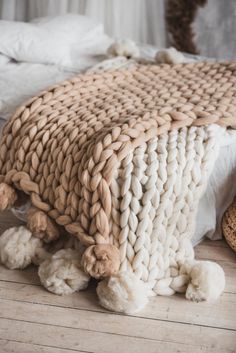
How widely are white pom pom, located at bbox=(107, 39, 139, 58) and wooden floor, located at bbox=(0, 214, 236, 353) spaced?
1.11 meters

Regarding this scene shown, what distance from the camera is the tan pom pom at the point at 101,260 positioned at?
151 cm

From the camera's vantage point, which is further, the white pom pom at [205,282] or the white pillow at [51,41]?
the white pillow at [51,41]

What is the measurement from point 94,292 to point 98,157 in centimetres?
39

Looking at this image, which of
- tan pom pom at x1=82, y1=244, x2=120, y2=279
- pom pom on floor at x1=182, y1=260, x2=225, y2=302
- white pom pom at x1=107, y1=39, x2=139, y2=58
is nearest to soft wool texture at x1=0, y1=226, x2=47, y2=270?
tan pom pom at x1=82, y1=244, x2=120, y2=279

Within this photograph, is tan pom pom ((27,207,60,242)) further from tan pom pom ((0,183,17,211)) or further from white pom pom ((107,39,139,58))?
white pom pom ((107,39,139,58))

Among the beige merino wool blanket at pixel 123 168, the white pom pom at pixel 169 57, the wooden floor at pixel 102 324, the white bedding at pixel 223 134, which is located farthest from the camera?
the white pom pom at pixel 169 57

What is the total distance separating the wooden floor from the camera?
1.43 metres

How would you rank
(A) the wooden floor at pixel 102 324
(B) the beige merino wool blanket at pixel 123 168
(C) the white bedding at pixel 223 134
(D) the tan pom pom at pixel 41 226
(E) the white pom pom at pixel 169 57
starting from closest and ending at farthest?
(A) the wooden floor at pixel 102 324 < (B) the beige merino wool blanket at pixel 123 168 < (D) the tan pom pom at pixel 41 226 < (C) the white bedding at pixel 223 134 < (E) the white pom pom at pixel 169 57

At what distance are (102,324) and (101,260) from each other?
0.56ft

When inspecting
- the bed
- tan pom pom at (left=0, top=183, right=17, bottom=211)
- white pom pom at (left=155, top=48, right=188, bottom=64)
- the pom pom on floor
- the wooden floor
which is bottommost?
the wooden floor

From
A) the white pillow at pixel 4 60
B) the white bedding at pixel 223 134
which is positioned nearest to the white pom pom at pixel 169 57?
the white bedding at pixel 223 134

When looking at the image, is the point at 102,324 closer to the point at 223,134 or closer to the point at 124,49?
the point at 223,134

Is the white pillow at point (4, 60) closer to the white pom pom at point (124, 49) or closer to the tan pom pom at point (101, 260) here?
the white pom pom at point (124, 49)

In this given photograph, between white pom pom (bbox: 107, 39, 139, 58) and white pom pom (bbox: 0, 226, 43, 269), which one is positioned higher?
white pom pom (bbox: 107, 39, 139, 58)
